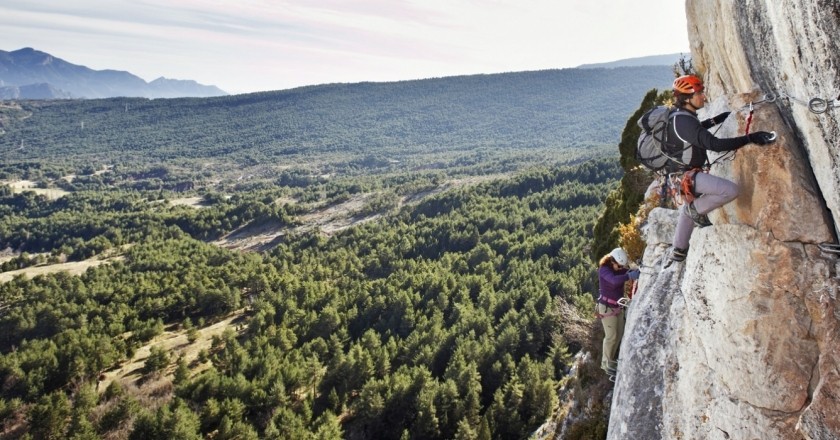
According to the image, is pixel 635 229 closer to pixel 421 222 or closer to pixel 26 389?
pixel 26 389

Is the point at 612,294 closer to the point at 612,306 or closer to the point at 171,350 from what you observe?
the point at 612,306

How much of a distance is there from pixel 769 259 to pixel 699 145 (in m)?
1.66

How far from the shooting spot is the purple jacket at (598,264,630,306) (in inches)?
369

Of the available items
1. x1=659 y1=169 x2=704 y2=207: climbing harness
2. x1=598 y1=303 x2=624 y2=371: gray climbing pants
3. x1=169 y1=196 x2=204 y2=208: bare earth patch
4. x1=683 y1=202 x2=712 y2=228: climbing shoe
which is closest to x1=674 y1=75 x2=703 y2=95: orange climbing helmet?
x1=659 y1=169 x2=704 y2=207: climbing harness

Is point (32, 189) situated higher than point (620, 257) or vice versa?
point (620, 257)

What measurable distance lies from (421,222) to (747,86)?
285ft

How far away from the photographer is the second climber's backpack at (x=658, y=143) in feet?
22.5

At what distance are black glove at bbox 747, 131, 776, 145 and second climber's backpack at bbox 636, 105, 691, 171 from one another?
0.98m

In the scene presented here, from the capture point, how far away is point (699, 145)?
248 inches

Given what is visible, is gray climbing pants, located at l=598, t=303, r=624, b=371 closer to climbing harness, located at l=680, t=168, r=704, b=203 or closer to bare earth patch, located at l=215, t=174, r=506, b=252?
climbing harness, located at l=680, t=168, r=704, b=203

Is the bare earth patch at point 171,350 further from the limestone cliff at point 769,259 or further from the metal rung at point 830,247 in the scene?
the metal rung at point 830,247

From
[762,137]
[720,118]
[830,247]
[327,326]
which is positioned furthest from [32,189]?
[830,247]

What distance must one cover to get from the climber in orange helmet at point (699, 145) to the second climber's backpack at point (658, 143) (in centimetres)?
10

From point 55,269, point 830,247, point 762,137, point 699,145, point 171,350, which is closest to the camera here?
point 830,247
